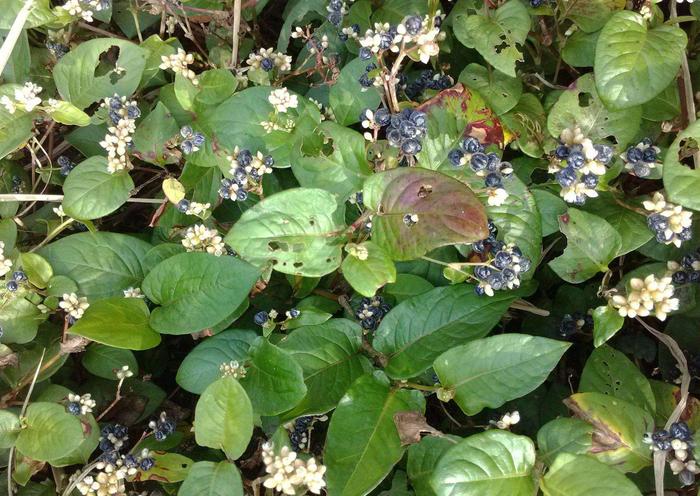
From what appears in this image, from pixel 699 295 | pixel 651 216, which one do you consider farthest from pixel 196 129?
pixel 699 295

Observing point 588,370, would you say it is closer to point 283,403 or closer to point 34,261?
point 283,403

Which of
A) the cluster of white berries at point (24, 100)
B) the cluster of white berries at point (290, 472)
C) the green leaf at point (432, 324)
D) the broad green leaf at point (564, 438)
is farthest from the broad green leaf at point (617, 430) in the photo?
the cluster of white berries at point (24, 100)

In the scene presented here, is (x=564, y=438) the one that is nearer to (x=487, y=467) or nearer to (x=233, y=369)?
(x=487, y=467)

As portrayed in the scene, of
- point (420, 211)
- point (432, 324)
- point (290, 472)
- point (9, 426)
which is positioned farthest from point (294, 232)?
point (9, 426)

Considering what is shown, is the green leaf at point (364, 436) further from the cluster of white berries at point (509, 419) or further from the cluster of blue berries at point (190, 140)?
the cluster of blue berries at point (190, 140)

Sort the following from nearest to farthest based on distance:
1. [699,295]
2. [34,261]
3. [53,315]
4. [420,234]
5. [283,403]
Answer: [420,234], [283,403], [699,295], [34,261], [53,315]
